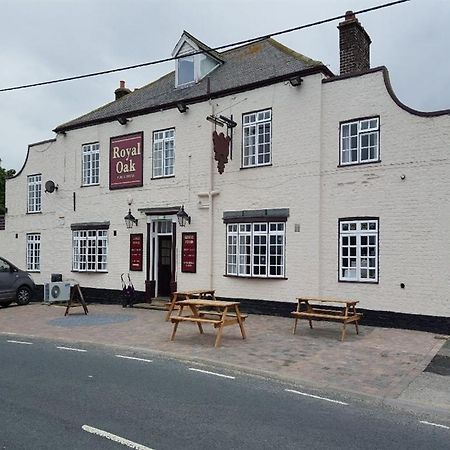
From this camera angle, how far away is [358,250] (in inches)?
528

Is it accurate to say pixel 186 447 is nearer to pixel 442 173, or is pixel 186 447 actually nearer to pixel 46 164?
pixel 442 173

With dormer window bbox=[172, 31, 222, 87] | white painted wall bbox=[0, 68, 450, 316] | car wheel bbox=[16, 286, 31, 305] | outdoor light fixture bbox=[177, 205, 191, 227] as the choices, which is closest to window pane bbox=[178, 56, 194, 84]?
dormer window bbox=[172, 31, 222, 87]

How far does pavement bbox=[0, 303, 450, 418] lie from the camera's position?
7336 mm

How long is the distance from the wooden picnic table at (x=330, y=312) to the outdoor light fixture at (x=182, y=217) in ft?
15.7

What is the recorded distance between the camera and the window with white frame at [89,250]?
1917cm

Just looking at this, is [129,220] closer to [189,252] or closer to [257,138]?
[189,252]

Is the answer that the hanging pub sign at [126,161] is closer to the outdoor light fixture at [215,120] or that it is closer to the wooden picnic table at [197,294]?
the outdoor light fixture at [215,120]

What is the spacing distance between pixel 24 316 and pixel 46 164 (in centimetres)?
865

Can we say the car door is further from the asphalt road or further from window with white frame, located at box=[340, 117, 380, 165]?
window with white frame, located at box=[340, 117, 380, 165]

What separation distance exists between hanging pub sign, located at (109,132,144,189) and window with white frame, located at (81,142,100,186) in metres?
0.90

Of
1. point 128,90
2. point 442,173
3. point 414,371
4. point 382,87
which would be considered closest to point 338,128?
point 382,87

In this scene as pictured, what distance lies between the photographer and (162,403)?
6371 millimetres

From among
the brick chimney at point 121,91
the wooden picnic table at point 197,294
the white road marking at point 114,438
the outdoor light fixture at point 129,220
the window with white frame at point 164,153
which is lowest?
the white road marking at point 114,438

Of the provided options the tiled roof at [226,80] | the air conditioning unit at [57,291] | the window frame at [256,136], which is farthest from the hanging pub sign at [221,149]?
the air conditioning unit at [57,291]
